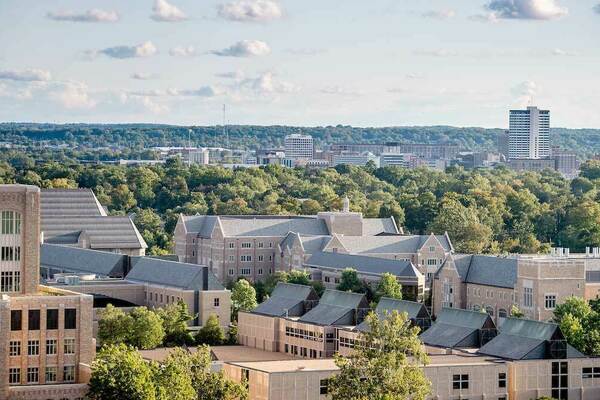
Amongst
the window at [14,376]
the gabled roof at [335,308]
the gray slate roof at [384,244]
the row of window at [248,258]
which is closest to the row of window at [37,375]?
the window at [14,376]

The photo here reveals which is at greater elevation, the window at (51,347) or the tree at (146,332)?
the window at (51,347)

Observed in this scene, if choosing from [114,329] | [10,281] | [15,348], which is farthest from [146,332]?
[15,348]

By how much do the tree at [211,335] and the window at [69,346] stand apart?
36.6 m

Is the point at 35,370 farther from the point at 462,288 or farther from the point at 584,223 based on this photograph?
the point at 584,223

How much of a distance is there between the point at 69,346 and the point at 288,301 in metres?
38.0

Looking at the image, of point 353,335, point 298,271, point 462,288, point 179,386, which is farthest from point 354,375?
point 298,271

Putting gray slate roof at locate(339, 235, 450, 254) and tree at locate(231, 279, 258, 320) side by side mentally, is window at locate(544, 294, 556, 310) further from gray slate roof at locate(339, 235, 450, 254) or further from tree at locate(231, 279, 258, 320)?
gray slate roof at locate(339, 235, 450, 254)

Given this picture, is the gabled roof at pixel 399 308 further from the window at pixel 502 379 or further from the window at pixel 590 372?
the window at pixel 502 379

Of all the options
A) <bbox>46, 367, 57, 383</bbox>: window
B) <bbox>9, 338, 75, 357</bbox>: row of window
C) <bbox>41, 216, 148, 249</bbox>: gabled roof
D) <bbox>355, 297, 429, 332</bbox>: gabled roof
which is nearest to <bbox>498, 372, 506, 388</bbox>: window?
<bbox>355, 297, 429, 332</bbox>: gabled roof

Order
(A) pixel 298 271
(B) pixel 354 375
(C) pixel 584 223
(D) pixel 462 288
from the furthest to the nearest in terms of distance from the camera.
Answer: (C) pixel 584 223, (A) pixel 298 271, (D) pixel 462 288, (B) pixel 354 375

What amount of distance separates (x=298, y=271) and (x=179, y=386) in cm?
6699

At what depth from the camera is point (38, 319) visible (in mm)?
81625

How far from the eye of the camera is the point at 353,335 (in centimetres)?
10725

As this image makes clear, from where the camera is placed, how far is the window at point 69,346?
8244cm
